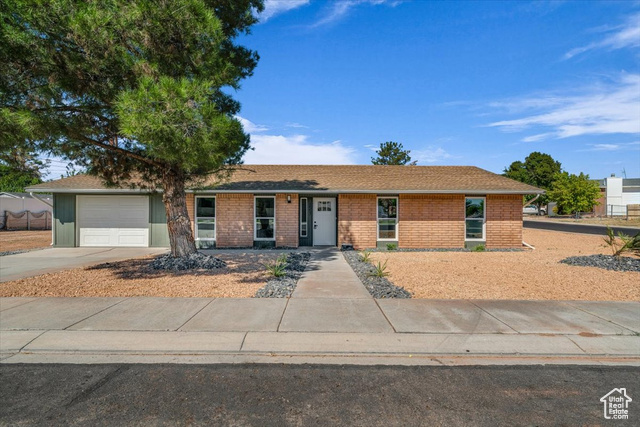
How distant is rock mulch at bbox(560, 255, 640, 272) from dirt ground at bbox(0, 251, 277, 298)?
33.0 feet

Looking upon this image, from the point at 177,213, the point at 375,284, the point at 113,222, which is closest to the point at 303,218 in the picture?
the point at 177,213

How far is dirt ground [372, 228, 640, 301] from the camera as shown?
24.7 feet

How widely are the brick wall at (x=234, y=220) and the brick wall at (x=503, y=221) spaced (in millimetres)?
10773

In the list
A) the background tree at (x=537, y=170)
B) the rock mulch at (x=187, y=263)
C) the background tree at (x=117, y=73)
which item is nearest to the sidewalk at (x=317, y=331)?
the rock mulch at (x=187, y=263)

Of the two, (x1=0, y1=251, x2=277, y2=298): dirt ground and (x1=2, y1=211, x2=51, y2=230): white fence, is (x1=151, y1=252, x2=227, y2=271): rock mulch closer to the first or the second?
(x1=0, y1=251, x2=277, y2=298): dirt ground

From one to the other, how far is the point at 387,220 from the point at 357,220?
4.55 ft

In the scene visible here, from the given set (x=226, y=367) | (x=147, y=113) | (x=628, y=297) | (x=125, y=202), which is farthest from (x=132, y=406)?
(x=125, y=202)

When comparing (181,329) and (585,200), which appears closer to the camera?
(181,329)

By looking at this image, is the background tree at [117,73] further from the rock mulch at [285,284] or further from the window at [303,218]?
the window at [303,218]

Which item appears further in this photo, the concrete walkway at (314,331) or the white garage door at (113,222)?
the white garage door at (113,222)

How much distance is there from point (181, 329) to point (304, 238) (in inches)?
422

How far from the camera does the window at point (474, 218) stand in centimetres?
1550

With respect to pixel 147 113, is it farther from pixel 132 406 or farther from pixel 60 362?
pixel 132 406

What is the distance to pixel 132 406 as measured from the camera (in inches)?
134
